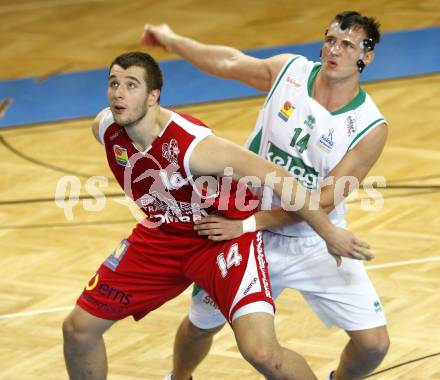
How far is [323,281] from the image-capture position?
19.5 ft

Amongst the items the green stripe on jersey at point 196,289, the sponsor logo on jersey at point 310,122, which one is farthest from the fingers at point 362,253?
the green stripe on jersey at point 196,289

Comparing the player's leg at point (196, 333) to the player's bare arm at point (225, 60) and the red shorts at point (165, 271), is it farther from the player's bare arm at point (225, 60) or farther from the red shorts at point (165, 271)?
the player's bare arm at point (225, 60)

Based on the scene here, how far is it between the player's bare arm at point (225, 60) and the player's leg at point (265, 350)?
1324 millimetres

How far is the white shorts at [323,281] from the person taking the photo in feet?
19.4

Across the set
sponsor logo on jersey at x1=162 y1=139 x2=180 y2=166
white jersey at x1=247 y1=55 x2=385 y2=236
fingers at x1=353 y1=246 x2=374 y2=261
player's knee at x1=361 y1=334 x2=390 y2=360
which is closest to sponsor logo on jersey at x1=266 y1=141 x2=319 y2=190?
white jersey at x1=247 y1=55 x2=385 y2=236

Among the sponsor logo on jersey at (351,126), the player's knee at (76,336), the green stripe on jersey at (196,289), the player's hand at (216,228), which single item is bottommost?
the player's knee at (76,336)

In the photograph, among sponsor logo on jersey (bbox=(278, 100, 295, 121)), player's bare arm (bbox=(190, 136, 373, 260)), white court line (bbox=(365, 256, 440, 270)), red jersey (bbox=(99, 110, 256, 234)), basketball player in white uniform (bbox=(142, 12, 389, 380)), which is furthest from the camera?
white court line (bbox=(365, 256, 440, 270))

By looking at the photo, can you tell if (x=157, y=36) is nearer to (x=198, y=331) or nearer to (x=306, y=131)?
(x=306, y=131)

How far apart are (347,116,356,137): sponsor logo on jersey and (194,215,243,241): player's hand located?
723 millimetres

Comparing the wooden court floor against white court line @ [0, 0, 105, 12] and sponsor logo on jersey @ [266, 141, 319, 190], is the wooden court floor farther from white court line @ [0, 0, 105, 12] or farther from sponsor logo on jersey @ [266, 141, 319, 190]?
sponsor logo on jersey @ [266, 141, 319, 190]

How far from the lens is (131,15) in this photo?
15539mm

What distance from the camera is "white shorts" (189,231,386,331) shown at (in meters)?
5.91

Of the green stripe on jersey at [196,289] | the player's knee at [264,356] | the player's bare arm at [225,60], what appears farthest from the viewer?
the player's bare arm at [225,60]

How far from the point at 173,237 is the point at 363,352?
1.09 meters
